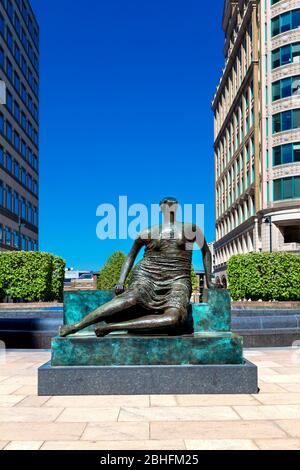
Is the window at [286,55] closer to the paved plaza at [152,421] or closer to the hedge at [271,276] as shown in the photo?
the hedge at [271,276]

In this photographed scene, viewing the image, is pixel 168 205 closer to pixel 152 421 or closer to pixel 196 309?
pixel 196 309

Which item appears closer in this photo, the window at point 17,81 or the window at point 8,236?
the window at point 8,236

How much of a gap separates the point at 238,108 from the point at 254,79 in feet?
31.6

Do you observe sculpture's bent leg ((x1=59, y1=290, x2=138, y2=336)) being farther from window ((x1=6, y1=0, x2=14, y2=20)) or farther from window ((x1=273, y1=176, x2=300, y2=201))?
window ((x1=6, y1=0, x2=14, y2=20))

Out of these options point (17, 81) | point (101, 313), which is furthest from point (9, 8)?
point (101, 313)

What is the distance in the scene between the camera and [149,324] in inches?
277

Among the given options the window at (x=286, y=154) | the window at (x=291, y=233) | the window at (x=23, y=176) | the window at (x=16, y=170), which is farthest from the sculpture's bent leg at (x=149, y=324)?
the window at (x=23, y=176)

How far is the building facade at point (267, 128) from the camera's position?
45.8 metres

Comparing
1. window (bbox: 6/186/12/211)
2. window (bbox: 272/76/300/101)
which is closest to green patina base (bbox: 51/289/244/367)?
window (bbox: 272/76/300/101)

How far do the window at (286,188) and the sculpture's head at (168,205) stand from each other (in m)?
39.4

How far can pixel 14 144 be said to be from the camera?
63.8 meters

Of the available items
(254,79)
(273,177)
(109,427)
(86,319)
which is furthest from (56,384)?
(254,79)

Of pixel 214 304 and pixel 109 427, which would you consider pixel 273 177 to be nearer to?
pixel 214 304

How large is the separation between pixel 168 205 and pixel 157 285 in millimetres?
1383
